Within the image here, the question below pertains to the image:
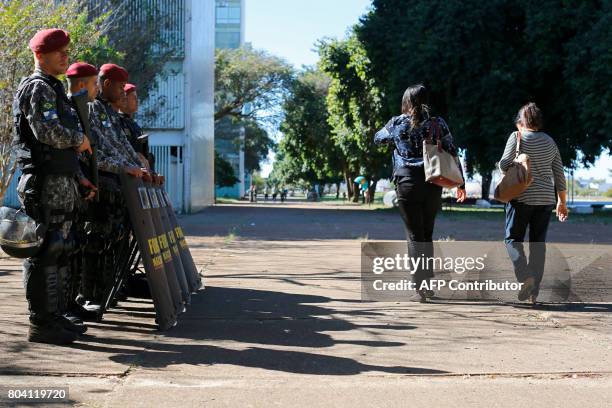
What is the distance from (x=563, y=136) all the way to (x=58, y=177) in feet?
93.4

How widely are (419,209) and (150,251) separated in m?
2.52

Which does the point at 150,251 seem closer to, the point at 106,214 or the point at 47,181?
the point at 106,214

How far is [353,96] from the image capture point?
132 ft

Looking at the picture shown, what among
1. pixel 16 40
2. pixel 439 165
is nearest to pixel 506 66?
pixel 16 40

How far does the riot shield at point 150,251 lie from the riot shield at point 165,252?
0.11 m

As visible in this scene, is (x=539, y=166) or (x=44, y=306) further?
Answer: (x=539, y=166)

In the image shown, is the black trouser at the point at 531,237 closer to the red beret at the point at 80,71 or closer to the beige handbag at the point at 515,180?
the beige handbag at the point at 515,180

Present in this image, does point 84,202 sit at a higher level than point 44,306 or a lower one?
higher

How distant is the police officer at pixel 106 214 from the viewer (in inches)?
235

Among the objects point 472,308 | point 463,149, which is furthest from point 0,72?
point 463,149

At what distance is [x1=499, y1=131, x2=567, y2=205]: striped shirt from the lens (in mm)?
6816

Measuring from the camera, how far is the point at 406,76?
31500 millimetres
